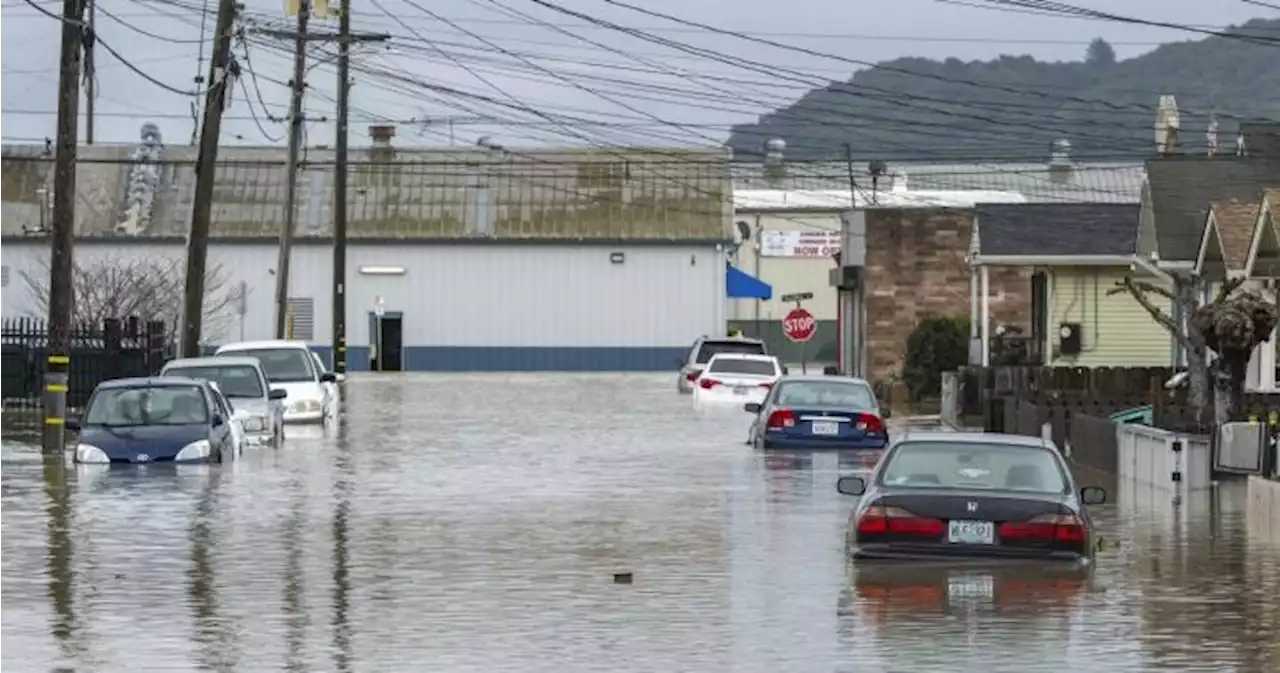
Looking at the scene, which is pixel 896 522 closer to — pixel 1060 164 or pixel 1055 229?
pixel 1055 229

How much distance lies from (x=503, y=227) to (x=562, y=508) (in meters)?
69.3

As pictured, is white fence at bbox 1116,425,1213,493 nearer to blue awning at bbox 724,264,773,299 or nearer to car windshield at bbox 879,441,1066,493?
car windshield at bbox 879,441,1066,493

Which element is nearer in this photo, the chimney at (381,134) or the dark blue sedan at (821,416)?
the dark blue sedan at (821,416)

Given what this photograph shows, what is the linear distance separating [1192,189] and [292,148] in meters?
22.8

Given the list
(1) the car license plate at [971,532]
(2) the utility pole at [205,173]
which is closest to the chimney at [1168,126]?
(2) the utility pole at [205,173]

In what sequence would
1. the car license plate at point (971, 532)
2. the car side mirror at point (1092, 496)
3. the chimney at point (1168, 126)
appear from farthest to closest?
the chimney at point (1168, 126)
the car side mirror at point (1092, 496)
the car license plate at point (971, 532)

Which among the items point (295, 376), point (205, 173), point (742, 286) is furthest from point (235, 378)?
point (742, 286)

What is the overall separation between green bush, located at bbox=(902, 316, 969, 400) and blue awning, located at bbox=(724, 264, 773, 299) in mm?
31731

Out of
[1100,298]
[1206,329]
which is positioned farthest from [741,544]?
[1100,298]

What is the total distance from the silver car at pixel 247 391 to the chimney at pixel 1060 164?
8005 cm

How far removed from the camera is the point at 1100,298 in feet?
191

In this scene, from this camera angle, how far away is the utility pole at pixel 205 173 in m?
46.5

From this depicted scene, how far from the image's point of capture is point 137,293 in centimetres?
7950

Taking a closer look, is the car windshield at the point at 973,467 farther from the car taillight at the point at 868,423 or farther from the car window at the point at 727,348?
the car window at the point at 727,348
